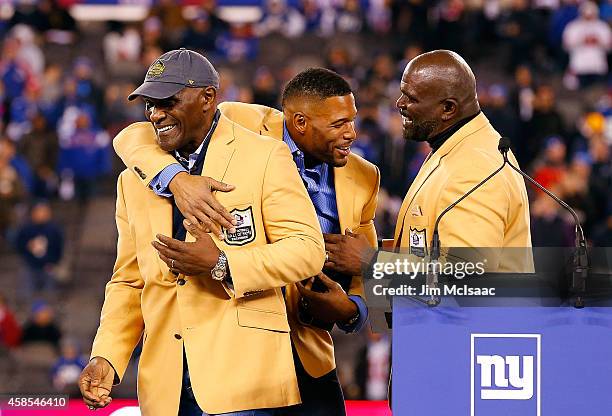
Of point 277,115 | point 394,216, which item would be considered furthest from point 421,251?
point 394,216

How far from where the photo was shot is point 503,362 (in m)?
3.02

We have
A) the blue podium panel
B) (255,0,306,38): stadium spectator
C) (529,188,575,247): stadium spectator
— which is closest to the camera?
the blue podium panel

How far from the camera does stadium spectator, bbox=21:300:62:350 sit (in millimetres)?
10750

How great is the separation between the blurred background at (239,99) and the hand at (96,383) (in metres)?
6.15

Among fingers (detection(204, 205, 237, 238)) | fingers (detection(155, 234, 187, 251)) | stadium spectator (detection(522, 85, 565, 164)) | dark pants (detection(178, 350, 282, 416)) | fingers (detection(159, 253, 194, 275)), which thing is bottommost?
dark pants (detection(178, 350, 282, 416))

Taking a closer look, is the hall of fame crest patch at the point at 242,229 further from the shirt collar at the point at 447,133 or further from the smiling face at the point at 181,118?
the shirt collar at the point at 447,133

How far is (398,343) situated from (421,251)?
1.94 ft

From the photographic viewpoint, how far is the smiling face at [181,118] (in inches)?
142

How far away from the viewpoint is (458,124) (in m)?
3.94

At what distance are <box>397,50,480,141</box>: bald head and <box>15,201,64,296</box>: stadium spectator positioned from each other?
8218mm

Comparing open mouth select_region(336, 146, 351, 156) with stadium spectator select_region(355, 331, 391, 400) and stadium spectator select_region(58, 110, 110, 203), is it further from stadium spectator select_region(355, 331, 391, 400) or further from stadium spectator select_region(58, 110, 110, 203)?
stadium spectator select_region(58, 110, 110, 203)

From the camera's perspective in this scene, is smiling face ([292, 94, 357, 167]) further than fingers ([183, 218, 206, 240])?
Yes

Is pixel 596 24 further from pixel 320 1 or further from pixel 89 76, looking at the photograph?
pixel 89 76

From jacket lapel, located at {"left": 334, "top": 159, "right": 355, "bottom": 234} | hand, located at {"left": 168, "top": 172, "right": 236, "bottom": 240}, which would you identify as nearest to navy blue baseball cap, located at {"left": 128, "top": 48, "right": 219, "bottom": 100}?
hand, located at {"left": 168, "top": 172, "right": 236, "bottom": 240}
